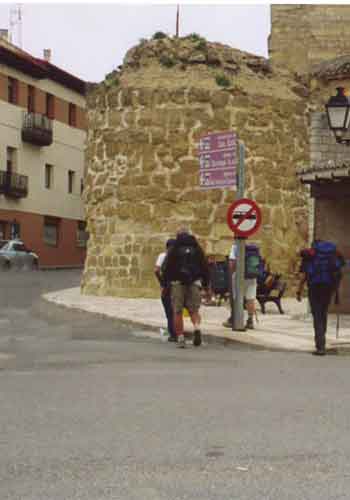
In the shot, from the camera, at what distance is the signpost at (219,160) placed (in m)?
14.0

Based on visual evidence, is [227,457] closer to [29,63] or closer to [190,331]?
[190,331]

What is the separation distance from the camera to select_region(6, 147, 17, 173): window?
46.0 metres

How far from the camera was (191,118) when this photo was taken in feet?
71.1

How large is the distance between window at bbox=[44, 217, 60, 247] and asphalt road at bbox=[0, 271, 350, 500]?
124 feet

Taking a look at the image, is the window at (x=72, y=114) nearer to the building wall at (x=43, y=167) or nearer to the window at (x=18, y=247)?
the building wall at (x=43, y=167)

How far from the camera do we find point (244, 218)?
14078 mm

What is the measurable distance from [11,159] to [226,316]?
1221 inches

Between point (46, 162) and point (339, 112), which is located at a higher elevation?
point (46, 162)

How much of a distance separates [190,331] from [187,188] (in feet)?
25.3

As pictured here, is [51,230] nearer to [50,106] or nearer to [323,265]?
[50,106]

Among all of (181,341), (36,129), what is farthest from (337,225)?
(36,129)

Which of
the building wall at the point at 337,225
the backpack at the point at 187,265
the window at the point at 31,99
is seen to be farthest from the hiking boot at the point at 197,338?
the window at the point at 31,99

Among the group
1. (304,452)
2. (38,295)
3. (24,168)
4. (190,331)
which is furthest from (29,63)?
(304,452)

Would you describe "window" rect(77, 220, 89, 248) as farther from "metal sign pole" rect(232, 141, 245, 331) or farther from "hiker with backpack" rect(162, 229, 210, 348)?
"hiker with backpack" rect(162, 229, 210, 348)
